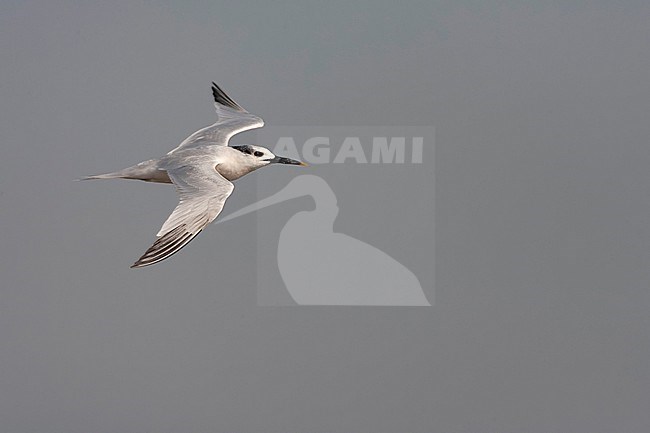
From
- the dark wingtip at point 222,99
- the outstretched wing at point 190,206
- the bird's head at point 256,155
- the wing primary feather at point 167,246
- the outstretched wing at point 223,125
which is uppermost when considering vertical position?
the dark wingtip at point 222,99

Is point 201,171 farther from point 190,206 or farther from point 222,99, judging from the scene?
point 222,99

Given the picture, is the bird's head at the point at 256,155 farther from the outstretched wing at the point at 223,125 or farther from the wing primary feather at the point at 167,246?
the wing primary feather at the point at 167,246

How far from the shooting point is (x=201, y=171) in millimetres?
1995

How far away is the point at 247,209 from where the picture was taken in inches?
130

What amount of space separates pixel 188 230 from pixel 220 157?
41cm

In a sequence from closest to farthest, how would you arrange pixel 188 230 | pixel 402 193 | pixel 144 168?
pixel 188 230
pixel 144 168
pixel 402 193

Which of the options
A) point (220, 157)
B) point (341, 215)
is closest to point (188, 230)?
point (220, 157)

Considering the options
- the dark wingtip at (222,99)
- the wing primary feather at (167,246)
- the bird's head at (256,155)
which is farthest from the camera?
the dark wingtip at (222,99)

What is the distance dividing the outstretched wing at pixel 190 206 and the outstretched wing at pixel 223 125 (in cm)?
25

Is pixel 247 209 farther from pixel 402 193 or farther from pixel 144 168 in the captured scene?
pixel 144 168

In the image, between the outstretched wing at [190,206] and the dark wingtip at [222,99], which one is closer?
the outstretched wing at [190,206]

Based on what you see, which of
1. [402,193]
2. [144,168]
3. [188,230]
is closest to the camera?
[188,230]

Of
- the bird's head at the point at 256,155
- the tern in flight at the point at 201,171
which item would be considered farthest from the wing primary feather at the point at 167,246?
the bird's head at the point at 256,155

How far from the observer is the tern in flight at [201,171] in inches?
68.6
